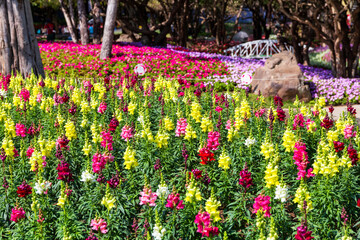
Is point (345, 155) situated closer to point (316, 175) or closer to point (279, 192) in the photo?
point (316, 175)

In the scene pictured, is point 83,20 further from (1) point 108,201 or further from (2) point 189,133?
(1) point 108,201

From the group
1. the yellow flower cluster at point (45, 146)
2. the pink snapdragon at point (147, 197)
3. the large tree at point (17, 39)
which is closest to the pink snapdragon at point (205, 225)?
the pink snapdragon at point (147, 197)

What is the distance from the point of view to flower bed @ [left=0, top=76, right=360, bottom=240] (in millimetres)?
4441

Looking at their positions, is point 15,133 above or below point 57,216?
above

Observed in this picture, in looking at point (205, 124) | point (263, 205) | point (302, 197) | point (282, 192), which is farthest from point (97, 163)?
point (302, 197)

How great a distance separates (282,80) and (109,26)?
22.4 feet

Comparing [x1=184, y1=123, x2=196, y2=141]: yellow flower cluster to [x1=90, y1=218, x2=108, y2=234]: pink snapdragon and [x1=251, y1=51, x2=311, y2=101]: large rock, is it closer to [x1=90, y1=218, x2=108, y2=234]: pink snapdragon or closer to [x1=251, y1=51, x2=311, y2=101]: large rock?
[x1=90, y1=218, x2=108, y2=234]: pink snapdragon

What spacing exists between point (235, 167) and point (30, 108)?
413 centimetres

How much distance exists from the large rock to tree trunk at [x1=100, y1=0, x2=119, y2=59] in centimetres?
579

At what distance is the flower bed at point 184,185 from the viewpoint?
444 centimetres

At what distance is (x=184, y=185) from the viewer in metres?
5.35

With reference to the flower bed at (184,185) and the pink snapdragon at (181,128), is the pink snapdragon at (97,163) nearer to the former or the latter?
the flower bed at (184,185)

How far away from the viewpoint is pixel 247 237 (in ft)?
14.8

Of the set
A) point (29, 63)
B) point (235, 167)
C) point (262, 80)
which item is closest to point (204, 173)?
point (235, 167)
